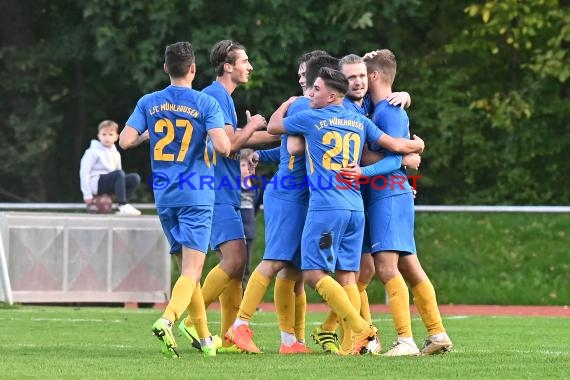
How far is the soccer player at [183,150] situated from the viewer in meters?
9.33

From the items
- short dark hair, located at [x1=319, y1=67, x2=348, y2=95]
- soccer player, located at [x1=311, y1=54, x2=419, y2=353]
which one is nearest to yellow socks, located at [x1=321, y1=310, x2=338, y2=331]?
soccer player, located at [x1=311, y1=54, x2=419, y2=353]

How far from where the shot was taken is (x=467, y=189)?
974 inches

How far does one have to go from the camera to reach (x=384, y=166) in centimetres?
938

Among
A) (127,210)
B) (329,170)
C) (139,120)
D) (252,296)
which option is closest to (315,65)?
(329,170)

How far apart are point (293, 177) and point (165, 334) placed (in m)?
1.54

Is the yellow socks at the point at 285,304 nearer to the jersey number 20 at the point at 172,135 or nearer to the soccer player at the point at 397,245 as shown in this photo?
the soccer player at the point at 397,245

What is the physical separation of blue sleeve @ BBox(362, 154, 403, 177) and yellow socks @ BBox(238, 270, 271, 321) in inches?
41.8

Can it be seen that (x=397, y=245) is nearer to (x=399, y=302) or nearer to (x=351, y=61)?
(x=399, y=302)

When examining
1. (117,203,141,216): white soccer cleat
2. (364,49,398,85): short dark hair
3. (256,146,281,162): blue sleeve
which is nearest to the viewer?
(364,49,398,85): short dark hair

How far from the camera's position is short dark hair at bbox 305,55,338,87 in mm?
9773

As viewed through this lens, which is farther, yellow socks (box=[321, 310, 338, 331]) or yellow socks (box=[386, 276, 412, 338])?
yellow socks (box=[321, 310, 338, 331])

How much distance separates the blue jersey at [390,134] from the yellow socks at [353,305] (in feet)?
1.99

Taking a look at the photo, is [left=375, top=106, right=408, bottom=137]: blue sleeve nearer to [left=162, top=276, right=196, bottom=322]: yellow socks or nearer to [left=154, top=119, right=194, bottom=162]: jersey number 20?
[left=154, top=119, right=194, bottom=162]: jersey number 20

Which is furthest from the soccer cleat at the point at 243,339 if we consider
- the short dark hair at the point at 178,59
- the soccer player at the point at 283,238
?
the short dark hair at the point at 178,59
